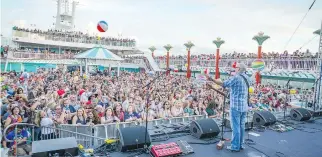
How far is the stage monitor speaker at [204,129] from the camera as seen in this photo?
499 cm

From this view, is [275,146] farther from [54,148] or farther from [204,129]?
[54,148]

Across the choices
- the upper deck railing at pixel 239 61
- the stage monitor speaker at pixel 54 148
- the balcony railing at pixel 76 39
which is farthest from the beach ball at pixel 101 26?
the balcony railing at pixel 76 39

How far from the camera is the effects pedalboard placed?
13.0 feet

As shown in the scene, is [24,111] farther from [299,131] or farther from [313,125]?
[313,125]

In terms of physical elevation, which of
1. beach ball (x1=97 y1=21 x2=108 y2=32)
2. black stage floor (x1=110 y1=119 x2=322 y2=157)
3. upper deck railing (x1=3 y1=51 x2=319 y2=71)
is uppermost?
beach ball (x1=97 y1=21 x2=108 y2=32)

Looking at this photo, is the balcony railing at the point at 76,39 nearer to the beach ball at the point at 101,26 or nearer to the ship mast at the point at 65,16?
the ship mast at the point at 65,16

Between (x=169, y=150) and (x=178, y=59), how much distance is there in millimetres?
32492

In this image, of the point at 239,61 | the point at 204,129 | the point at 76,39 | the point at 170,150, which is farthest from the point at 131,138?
the point at 76,39

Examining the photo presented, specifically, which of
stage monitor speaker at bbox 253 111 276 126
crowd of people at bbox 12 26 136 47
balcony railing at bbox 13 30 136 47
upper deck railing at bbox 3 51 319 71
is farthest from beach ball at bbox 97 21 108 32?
balcony railing at bbox 13 30 136 47

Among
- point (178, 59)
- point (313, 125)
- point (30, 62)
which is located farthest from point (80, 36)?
point (313, 125)

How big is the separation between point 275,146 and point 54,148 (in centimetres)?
419

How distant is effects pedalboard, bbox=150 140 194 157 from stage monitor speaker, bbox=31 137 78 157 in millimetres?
1324

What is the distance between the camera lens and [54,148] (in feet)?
12.1

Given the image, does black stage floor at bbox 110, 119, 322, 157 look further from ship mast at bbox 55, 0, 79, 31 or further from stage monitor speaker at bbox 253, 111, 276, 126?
ship mast at bbox 55, 0, 79, 31
